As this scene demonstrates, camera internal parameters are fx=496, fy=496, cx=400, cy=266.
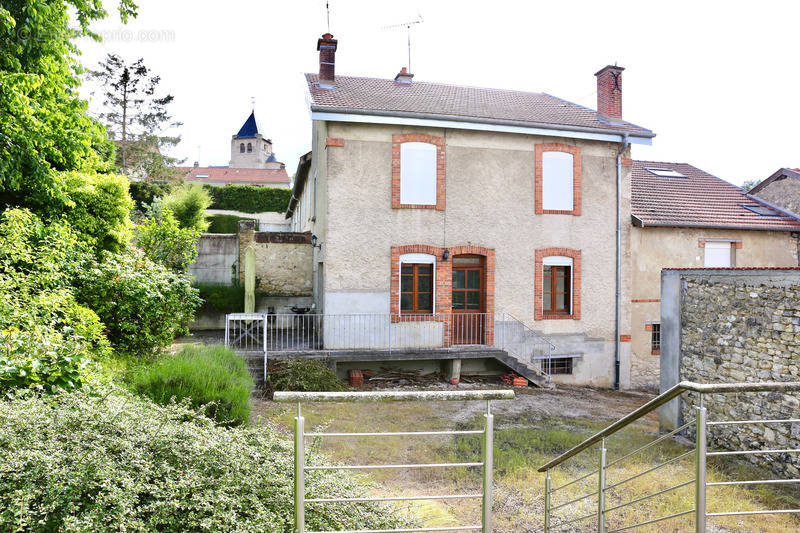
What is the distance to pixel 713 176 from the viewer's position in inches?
696

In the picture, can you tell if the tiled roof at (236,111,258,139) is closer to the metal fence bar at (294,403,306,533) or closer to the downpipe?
the downpipe

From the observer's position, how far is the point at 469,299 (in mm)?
13031

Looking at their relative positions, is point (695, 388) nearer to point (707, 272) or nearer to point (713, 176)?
point (707, 272)

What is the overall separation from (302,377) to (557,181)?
8.40 m

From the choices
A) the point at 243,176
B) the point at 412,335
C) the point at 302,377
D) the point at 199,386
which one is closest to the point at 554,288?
the point at 412,335

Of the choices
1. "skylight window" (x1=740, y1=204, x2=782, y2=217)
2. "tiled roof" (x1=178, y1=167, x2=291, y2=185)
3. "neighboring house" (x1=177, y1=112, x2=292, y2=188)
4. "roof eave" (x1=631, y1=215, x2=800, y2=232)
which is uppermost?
"neighboring house" (x1=177, y1=112, x2=292, y2=188)

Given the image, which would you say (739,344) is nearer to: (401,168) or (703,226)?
(703,226)

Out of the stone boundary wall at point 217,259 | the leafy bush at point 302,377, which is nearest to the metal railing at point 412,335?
the leafy bush at point 302,377

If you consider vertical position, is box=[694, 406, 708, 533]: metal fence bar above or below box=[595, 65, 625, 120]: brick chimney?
below

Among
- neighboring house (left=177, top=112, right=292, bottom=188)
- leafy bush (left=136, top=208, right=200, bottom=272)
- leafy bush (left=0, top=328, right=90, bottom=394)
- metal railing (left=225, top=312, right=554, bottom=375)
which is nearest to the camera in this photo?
leafy bush (left=0, top=328, right=90, bottom=394)

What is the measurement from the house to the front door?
0.03 metres

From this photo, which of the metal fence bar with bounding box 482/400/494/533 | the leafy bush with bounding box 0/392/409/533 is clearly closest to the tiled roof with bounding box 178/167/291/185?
the leafy bush with bounding box 0/392/409/533

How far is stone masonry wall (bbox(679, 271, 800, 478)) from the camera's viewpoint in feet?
24.4

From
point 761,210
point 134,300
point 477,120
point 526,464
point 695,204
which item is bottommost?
point 526,464
